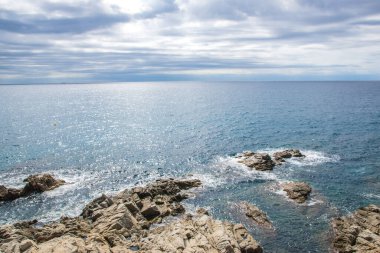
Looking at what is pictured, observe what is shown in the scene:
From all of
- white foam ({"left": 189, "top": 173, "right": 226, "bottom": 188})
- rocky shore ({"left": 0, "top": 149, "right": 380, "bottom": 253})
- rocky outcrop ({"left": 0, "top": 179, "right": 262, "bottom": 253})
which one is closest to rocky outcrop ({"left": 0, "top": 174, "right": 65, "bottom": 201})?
rocky shore ({"left": 0, "top": 149, "right": 380, "bottom": 253})

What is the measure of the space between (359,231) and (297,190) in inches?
594

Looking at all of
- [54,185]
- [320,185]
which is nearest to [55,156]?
[54,185]

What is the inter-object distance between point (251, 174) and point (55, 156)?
51.5 m

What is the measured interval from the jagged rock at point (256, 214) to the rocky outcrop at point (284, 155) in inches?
905

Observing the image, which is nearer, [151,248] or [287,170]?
[151,248]

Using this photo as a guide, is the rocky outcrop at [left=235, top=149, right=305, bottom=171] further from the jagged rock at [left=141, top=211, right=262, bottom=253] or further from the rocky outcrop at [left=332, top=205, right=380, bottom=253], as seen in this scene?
the jagged rock at [left=141, top=211, right=262, bottom=253]

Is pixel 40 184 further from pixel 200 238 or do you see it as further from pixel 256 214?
pixel 256 214

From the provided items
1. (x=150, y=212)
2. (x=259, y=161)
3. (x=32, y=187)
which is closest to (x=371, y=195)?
(x=259, y=161)

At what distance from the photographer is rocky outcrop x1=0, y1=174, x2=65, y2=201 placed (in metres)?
54.9

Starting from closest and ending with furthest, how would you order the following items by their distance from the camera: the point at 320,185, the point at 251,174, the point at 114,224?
the point at 114,224 → the point at 320,185 → the point at 251,174

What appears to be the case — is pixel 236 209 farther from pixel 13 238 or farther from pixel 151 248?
pixel 13 238

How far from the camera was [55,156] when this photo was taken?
80.5 m

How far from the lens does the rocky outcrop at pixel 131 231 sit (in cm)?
3447

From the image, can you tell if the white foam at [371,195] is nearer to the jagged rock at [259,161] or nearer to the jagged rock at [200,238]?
the jagged rock at [259,161]
